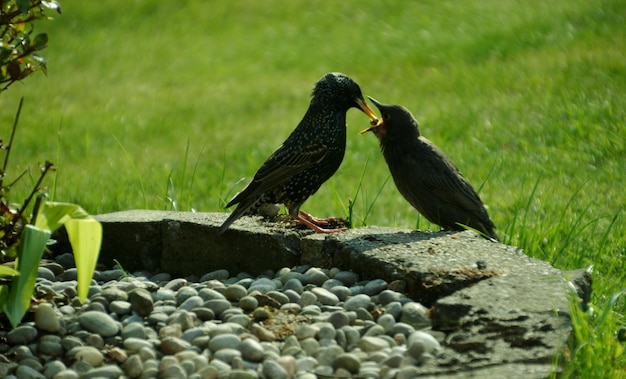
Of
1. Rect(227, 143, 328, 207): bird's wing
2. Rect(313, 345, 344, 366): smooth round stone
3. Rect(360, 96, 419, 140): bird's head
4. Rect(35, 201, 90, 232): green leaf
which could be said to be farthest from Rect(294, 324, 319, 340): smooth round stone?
Rect(360, 96, 419, 140): bird's head

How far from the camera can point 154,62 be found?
36.0ft

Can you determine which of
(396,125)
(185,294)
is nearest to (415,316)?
(185,294)

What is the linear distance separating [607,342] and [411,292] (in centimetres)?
76

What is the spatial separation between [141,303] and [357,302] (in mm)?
848

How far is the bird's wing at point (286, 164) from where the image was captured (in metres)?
4.85

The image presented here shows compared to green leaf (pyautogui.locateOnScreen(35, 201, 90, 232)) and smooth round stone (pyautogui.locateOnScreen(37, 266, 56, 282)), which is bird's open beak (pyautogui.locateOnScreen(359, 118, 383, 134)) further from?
green leaf (pyautogui.locateOnScreen(35, 201, 90, 232))

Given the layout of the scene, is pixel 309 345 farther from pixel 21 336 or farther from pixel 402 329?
pixel 21 336

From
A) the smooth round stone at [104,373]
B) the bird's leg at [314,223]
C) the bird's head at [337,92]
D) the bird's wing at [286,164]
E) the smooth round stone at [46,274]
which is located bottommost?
the smooth round stone at [104,373]

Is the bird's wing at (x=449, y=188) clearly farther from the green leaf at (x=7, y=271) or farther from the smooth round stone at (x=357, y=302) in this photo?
the green leaf at (x=7, y=271)

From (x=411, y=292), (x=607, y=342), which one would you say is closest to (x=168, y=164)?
(x=411, y=292)

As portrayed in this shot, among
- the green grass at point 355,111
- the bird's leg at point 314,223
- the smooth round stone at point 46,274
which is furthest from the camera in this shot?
the green grass at point 355,111

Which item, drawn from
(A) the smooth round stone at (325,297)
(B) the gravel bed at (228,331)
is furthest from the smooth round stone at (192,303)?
(A) the smooth round stone at (325,297)

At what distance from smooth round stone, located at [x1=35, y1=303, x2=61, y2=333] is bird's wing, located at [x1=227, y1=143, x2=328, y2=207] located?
136 centimetres

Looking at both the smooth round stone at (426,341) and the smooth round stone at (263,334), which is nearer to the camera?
the smooth round stone at (426,341)
